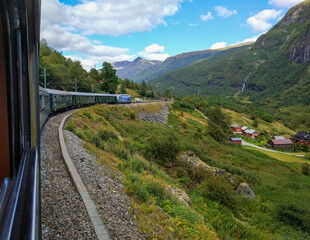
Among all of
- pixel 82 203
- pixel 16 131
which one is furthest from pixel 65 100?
pixel 16 131

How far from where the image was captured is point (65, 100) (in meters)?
23.4

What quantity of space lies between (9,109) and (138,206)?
5662 mm

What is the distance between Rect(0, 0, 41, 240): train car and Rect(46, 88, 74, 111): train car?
18204mm

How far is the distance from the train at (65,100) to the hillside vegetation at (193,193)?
2.13m

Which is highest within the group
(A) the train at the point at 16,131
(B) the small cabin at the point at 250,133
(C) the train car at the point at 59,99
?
(C) the train car at the point at 59,99

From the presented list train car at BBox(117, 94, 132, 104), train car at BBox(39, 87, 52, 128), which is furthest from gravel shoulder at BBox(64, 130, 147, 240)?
train car at BBox(117, 94, 132, 104)

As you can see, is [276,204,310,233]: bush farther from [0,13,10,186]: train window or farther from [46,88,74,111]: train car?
[46,88,74,111]: train car

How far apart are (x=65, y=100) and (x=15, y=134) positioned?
942 inches

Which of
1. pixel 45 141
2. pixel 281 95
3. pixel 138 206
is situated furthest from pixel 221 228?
pixel 281 95

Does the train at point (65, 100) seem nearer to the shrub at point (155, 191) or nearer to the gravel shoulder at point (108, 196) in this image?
the gravel shoulder at point (108, 196)

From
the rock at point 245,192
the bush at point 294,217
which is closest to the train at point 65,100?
the rock at point 245,192

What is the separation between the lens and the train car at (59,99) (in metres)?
18.6

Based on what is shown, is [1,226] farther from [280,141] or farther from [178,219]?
[280,141]

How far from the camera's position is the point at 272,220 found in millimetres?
13367
